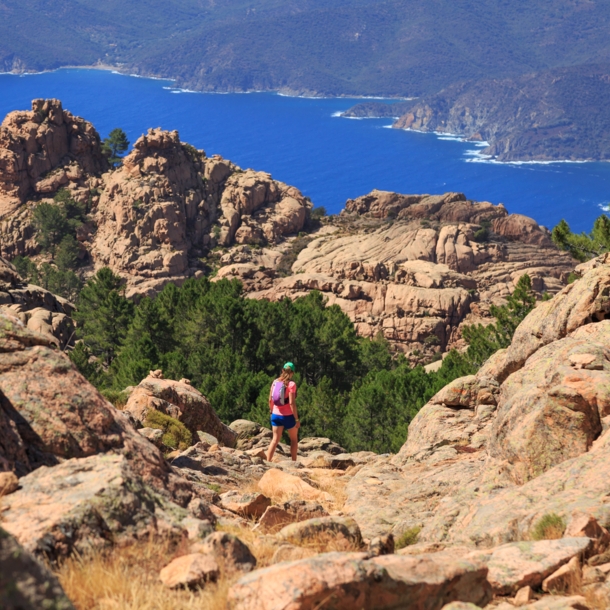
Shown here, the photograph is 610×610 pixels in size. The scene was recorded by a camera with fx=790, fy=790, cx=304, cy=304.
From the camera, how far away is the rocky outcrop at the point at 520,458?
392 inches

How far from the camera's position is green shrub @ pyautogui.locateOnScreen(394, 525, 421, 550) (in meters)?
10.9

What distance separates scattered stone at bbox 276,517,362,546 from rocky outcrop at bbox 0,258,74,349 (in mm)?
28860

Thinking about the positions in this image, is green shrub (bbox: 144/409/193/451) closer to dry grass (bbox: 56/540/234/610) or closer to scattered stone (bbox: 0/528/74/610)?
dry grass (bbox: 56/540/234/610)

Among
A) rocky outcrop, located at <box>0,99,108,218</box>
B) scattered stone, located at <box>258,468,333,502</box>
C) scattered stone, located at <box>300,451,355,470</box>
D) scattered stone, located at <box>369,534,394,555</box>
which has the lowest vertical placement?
scattered stone, located at <box>300,451,355,470</box>

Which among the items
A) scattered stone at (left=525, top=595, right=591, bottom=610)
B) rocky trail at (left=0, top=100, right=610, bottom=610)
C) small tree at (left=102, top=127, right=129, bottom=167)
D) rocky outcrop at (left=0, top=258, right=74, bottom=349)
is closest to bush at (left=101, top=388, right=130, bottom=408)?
rocky trail at (left=0, top=100, right=610, bottom=610)

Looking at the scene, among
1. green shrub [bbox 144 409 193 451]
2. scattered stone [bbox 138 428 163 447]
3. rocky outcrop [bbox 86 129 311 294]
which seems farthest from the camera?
rocky outcrop [bbox 86 129 311 294]

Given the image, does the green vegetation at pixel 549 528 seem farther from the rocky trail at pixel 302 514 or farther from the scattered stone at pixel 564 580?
the scattered stone at pixel 564 580

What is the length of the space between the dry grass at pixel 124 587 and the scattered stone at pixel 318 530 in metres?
1.90

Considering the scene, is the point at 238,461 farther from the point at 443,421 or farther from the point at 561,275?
the point at 561,275

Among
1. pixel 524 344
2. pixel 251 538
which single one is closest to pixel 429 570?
pixel 251 538

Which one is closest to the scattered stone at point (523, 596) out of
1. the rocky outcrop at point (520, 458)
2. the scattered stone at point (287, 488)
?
the rocky outcrop at point (520, 458)

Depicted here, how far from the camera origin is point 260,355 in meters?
44.5

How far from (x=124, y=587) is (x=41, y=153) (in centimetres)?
9865

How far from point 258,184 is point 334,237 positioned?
12.8 meters
